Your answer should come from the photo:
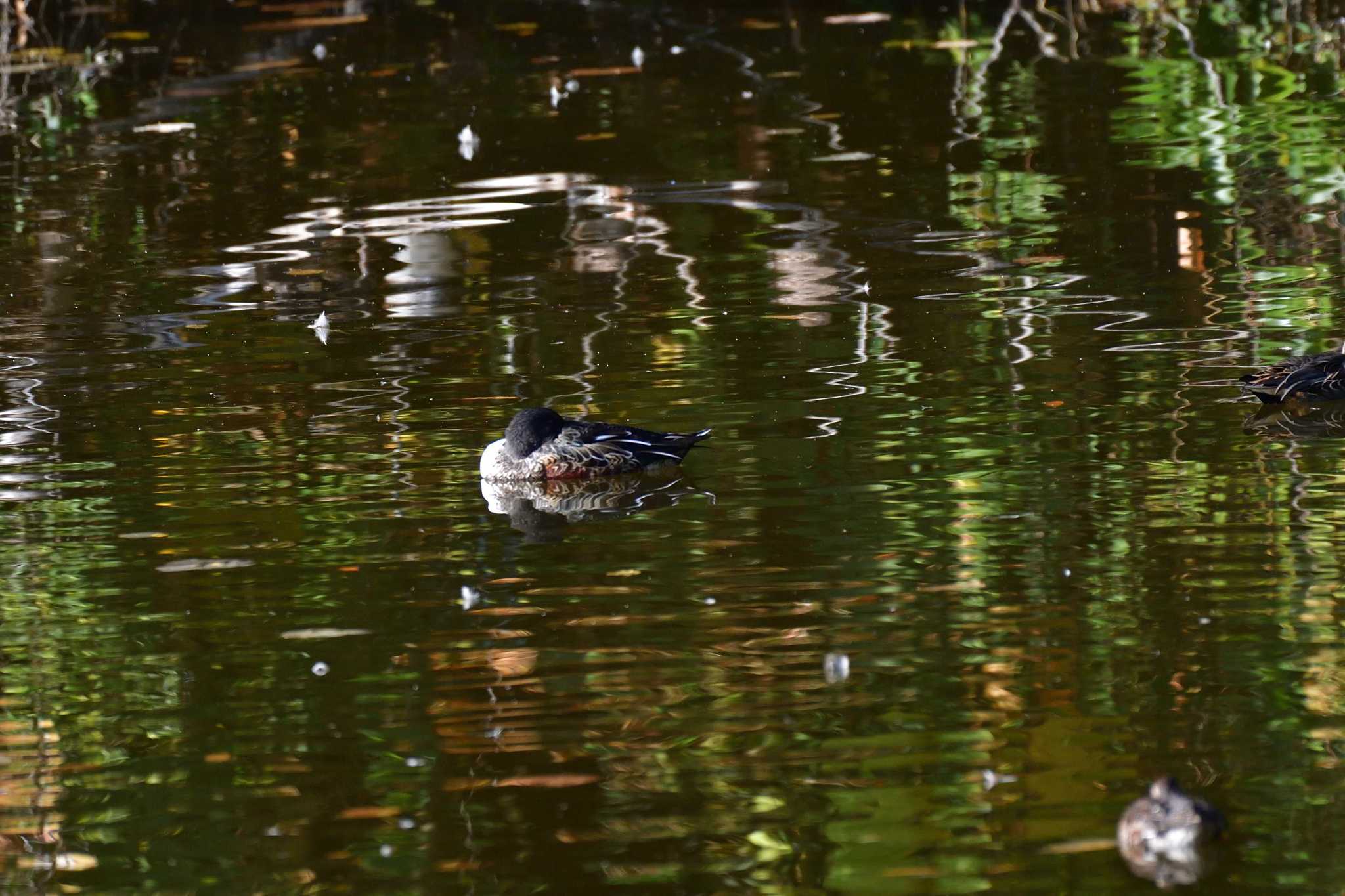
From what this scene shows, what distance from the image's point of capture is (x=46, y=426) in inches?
408

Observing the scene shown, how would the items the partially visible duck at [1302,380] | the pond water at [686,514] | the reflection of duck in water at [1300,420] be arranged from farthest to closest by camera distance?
the partially visible duck at [1302,380] < the reflection of duck in water at [1300,420] < the pond water at [686,514]

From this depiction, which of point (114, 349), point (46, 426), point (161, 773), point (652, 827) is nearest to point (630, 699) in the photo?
point (652, 827)

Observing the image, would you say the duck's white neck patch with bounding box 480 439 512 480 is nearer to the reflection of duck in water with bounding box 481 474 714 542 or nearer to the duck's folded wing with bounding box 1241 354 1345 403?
the reflection of duck in water with bounding box 481 474 714 542

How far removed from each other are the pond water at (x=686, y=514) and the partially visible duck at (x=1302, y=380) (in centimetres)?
15

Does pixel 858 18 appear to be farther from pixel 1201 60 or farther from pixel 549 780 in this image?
pixel 549 780

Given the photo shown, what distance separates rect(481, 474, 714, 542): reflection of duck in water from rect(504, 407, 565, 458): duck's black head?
17cm

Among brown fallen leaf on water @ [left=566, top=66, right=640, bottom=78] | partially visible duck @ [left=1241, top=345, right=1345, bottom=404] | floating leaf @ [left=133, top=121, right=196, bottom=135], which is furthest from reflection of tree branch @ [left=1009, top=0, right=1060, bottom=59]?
partially visible duck @ [left=1241, top=345, right=1345, bottom=404]

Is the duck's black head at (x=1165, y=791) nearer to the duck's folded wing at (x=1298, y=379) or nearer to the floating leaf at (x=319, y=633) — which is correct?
the floating leaf at (x=319, y=633)

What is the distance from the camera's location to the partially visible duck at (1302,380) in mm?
9555

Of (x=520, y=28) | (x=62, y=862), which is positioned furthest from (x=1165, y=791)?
(x=520, y=28)

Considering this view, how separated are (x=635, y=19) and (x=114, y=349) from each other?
571 inches

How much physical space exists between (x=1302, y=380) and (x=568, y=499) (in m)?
3.54

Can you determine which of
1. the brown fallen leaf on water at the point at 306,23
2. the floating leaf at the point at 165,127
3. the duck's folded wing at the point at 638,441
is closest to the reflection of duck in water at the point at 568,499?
the duck's folded wing at the point at 638,441

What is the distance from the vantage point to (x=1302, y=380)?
376 inches
